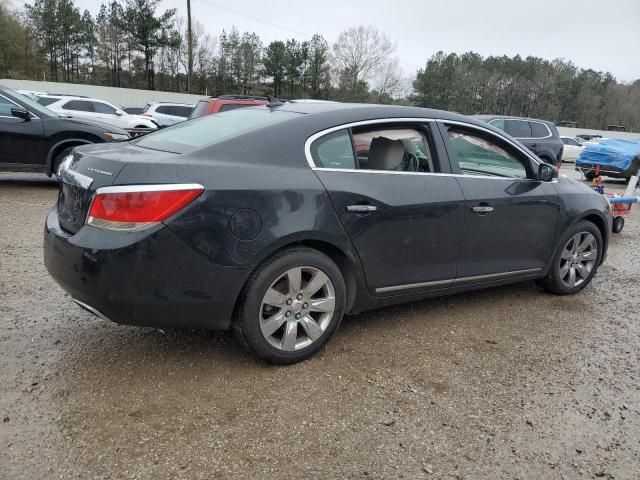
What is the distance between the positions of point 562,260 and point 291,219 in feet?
9.49

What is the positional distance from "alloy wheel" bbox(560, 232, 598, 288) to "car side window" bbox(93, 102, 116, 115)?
56.1ft

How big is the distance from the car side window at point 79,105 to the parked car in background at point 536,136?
13042 mm

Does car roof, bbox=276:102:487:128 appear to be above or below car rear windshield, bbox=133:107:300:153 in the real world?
above

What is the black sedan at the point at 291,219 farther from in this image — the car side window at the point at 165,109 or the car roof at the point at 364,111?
the car side window at the point at 165,109

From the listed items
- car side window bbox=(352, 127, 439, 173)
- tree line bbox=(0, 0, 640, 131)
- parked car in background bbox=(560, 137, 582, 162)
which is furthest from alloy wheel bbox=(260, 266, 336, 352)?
tree line bbox=(0, 0, 640, 131)

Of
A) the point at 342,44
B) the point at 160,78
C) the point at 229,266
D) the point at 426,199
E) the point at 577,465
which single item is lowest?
the point at 577,465

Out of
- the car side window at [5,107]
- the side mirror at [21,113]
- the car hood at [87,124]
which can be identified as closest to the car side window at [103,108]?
the car hood at [87,124]

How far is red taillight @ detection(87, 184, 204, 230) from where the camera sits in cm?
262

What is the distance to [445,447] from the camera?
2492 mm

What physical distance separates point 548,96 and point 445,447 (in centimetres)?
8147

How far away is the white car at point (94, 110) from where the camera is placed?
17250mm

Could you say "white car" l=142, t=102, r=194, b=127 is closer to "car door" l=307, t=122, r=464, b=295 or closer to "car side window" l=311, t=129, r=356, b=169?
"car door" l=307, t=122, r=464, b=295

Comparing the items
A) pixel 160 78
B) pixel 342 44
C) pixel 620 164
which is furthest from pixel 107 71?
pixel 620 164

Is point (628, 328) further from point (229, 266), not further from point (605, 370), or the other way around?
point (229, 266)
